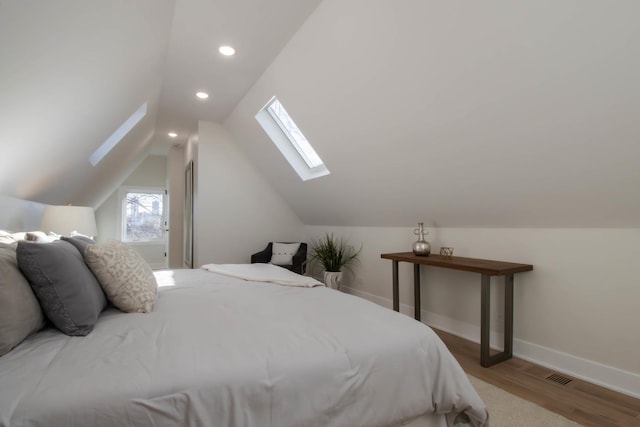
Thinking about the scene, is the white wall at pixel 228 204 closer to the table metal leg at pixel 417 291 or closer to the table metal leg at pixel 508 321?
→ the table metal leg at pixel 417 291

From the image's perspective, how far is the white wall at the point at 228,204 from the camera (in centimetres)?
481

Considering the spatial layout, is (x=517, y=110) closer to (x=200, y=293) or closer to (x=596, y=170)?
(x=596, y=170)

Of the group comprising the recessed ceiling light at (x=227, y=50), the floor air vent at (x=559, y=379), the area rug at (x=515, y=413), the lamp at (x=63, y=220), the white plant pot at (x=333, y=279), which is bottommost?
the floor air vent at (x=559, y=379)

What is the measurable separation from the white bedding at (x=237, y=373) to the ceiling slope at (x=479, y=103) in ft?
4.73

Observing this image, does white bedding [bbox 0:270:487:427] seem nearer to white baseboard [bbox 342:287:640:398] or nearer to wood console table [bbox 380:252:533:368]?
wood console table [bbox 380:252:533:368]

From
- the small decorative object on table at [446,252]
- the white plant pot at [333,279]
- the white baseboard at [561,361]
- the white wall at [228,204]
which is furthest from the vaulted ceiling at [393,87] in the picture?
the white wall at [228,204]

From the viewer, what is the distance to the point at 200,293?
2.04m

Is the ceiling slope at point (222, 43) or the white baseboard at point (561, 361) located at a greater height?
the ceiling slope at point (222, 43)

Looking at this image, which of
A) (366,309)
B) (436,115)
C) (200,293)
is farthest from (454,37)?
(200,293)

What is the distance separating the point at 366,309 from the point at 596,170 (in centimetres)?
159

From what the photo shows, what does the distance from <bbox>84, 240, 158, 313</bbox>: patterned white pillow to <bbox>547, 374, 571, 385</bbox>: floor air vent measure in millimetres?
2550

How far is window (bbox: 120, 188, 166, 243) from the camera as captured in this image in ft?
23.9

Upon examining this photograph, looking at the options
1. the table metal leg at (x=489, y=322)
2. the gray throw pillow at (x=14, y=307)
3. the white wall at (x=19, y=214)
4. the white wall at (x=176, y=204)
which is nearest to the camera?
the gray throw pillow at (x=14, y=307)

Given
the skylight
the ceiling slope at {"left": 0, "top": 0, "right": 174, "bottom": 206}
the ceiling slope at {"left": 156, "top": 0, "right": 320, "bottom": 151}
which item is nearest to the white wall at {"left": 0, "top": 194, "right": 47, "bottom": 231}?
the ceiling slope at {"left": 0, "top": 0, "right": 174, "bottom": 206}
